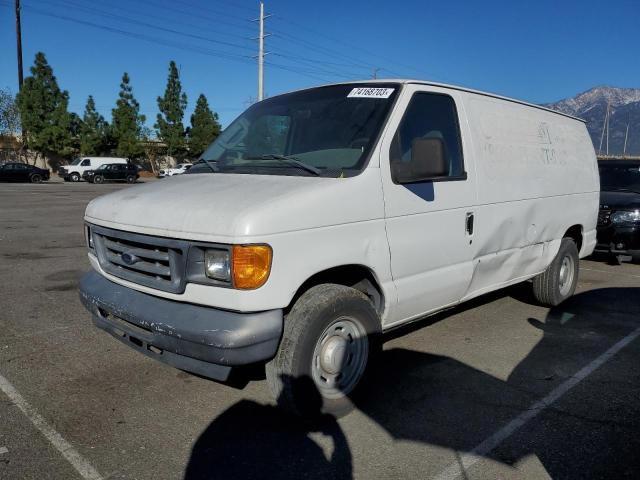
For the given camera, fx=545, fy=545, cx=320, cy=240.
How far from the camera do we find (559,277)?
19.6ft

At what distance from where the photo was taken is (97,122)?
5553cm

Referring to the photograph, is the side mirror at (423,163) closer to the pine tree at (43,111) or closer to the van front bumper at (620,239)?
the van front bumper at (620,239)

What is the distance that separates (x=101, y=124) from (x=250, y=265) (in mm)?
58777

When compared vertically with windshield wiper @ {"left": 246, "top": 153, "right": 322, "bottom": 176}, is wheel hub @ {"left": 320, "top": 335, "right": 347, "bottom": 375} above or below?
below

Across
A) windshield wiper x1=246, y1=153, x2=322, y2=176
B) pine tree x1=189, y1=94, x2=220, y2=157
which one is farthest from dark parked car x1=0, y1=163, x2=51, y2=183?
windshield wiper x1=246, y1=153, x2=322, y2=176

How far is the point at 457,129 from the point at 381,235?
53.6 inches

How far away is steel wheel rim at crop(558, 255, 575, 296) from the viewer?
610 cm

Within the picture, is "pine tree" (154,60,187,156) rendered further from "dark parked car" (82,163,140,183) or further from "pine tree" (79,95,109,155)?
"dark parked car" (82,163,140,183)

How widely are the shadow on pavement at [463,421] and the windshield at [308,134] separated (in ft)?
5.19

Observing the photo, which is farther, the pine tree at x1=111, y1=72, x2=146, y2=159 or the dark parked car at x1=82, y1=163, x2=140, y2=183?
the pine tree at x1=111, y1=72, x2=146, y2=159

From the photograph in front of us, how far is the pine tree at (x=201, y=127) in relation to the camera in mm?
63500

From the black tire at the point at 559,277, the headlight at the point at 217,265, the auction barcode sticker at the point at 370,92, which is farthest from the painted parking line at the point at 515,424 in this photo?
the auction barcode sticker at the point at 370,92

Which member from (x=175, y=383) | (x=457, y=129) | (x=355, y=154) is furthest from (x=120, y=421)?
(x=457, y=129)

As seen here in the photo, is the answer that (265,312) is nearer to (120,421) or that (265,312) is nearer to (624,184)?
(120,421)
